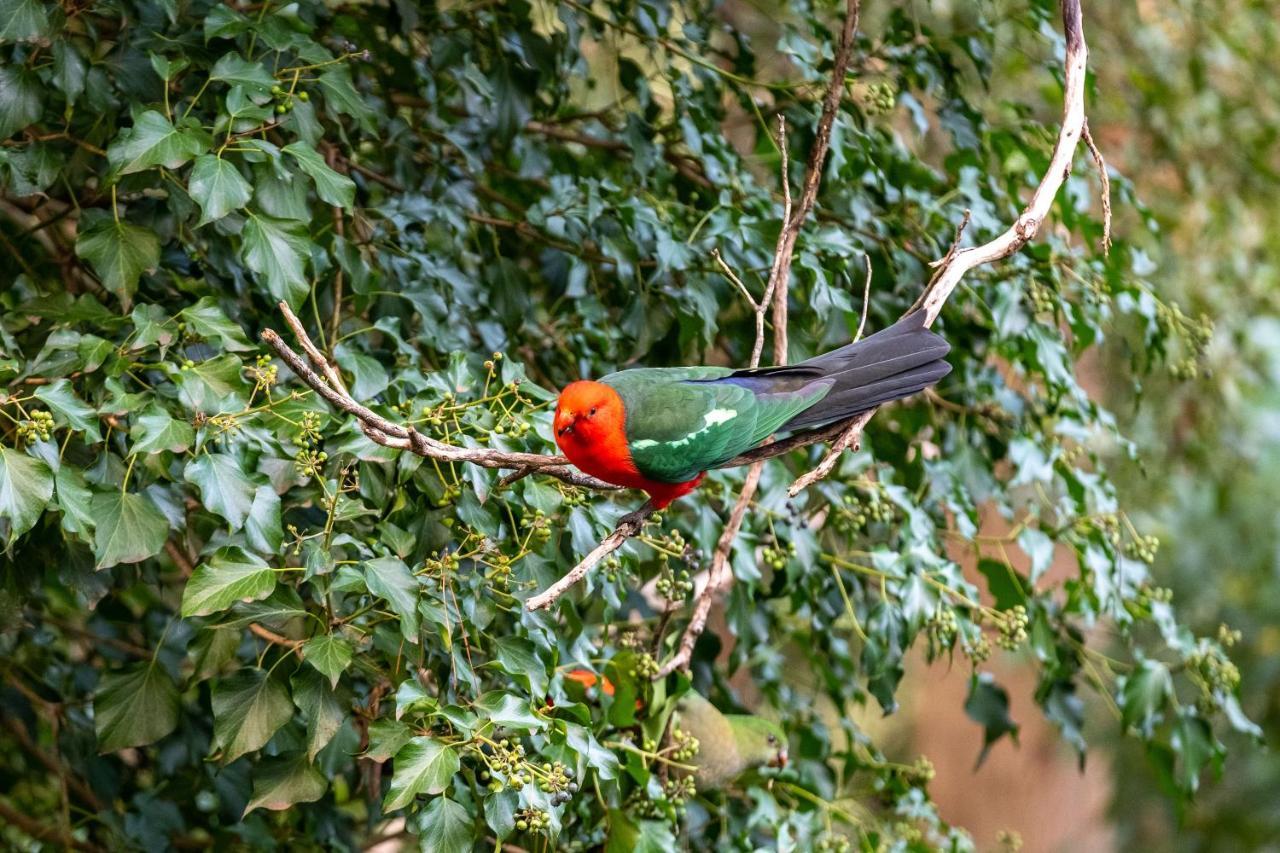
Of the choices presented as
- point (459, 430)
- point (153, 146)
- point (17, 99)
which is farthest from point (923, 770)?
point (17, 99)

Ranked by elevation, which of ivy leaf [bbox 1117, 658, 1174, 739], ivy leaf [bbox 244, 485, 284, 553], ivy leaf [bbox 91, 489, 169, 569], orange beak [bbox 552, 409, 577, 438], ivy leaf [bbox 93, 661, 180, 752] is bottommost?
ivy leaf [bbox 1117, 658, 1174, 739]

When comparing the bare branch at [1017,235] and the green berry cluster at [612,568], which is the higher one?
the bare branch at [1017,235]

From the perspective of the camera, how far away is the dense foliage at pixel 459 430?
1891 millimetres

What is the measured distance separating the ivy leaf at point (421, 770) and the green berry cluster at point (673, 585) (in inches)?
26.8

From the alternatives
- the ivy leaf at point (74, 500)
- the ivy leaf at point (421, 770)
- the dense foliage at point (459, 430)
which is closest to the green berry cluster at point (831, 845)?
the dense foliage at point (459, 430)

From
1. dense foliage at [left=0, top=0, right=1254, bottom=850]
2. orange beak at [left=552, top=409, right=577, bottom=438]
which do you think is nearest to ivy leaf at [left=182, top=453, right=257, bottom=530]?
dense foliage at [left=0, top=0, right=1254, bottom=850]

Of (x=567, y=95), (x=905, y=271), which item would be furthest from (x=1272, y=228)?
(x=567, y=95)

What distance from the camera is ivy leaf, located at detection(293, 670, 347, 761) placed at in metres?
1.82

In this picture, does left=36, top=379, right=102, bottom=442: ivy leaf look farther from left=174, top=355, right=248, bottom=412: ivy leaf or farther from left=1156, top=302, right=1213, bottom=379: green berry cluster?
left=1156, top=302, right=1213, bottom=379: green berry cluster

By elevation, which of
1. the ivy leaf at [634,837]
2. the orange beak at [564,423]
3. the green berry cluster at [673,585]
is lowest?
the ivy leaf at [634,837]

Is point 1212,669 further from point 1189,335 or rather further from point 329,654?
point 329,654

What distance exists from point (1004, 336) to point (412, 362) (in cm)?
130

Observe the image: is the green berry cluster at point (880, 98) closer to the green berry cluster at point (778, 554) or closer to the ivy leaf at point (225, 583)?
the green berry cluster at point (778, 554)

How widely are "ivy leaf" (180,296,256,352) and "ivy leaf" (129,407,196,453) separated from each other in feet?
0.58
